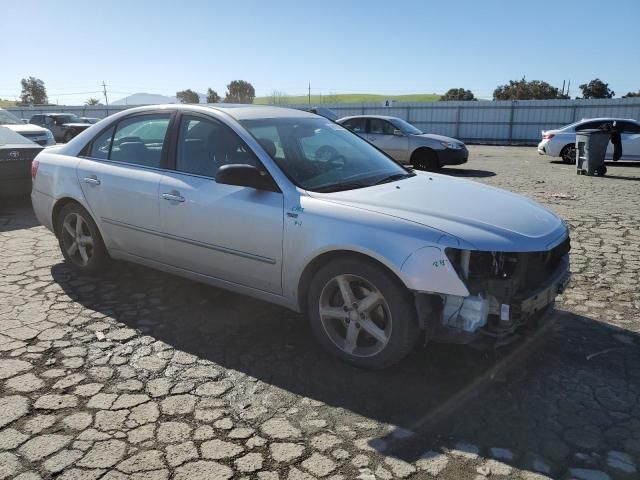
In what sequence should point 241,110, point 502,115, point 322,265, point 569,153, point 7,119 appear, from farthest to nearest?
point 502,115
point 569,153
point 7,119
point 241,110
point 322,265

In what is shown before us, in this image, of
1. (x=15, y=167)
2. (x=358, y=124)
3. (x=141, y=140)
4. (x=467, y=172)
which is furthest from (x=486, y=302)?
(x=358, y=124)

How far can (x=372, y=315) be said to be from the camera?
3.21 meters

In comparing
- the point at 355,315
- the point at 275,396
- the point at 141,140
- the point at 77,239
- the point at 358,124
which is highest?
the point at 358,124

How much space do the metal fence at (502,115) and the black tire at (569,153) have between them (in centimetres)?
1237

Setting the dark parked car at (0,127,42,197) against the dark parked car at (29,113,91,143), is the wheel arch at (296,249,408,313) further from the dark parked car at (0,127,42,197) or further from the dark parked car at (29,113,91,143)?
the dark parked car at (29,113,91,143)

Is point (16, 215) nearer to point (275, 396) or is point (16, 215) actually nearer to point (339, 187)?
point (339, 187)

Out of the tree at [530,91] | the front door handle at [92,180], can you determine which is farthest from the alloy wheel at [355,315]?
the tree at [530,91]

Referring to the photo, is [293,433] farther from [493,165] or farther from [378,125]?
[493,165]

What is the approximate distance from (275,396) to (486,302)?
51.7 inches

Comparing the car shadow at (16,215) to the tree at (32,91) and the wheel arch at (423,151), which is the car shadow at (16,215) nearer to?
the wheel arch at (423,151)

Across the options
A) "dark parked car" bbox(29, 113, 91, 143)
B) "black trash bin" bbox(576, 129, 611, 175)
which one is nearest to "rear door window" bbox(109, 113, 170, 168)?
"black trash bin" bbox(576, 129, 611, 175)

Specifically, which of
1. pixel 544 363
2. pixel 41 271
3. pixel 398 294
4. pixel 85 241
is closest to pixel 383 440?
pixel 398 294

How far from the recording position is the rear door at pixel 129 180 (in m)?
4.12

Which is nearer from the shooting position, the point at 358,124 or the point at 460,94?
the point at 358,124
